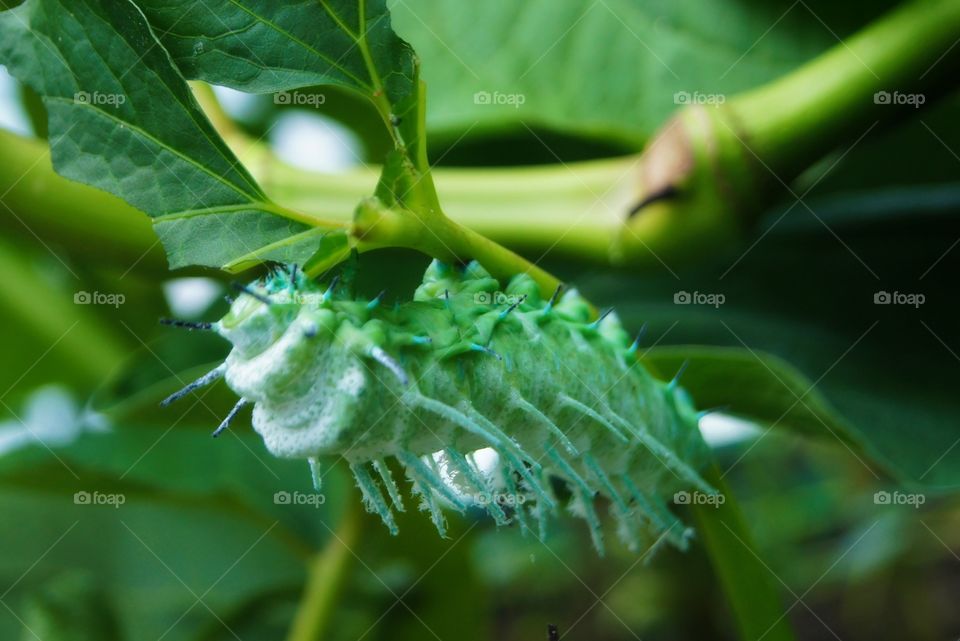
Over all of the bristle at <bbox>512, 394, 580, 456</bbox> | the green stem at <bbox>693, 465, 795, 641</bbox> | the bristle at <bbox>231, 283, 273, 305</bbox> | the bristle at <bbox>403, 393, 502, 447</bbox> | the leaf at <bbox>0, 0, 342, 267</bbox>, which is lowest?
the green stem at <bbox>693, 465, 795, 641</bbox>

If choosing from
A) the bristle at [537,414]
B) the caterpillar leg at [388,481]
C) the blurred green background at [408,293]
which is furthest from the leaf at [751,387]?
the caterpillar leg at [388,481]

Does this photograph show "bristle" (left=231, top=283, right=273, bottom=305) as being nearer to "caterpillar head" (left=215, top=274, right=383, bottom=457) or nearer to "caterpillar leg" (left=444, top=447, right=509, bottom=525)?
"caterpillar head" (left=215, top=274, right=383, bottom=457)

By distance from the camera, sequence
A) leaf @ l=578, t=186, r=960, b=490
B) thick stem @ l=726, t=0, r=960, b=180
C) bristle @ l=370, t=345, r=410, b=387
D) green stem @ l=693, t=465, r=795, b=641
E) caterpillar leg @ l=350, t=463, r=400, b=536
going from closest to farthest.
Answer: bristle @ l=370, t=345, r=410, b=387 < caterpillar leg @ l=350, t=463, r=400, b=536 < green stem @ l=693, t=465, r=795, b=641 < thick stem @ l=726, t=0, r=960, b=180 < leaf @ l=578, t=186, r=960, b=490

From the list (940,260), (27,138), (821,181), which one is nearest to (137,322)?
(27,138)

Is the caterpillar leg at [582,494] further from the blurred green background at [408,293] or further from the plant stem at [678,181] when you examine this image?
the plant stem at [678,181]

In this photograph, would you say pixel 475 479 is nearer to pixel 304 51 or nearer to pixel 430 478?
pixel 430 478

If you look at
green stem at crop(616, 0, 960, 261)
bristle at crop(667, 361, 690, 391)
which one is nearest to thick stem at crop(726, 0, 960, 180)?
green stem at crop(616, 0, 960, 261)

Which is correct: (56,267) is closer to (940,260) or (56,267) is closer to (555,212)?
(555,212)
